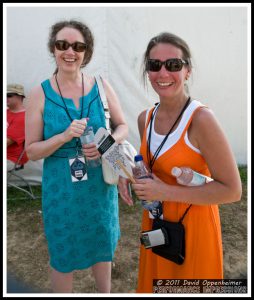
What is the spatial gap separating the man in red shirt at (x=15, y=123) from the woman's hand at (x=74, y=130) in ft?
9.20

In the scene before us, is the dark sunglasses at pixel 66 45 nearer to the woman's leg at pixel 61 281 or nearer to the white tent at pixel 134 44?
the woman's leg at pixel 61 281

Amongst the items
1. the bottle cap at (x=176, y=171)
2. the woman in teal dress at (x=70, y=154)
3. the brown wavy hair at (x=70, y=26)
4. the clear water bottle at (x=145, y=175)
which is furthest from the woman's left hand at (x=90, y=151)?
the brown wavy hair at (x=70, y=26)

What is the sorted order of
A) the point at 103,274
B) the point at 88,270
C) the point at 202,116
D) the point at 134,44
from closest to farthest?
the point at 202,116 < the point at 103,274 < the point at 88,270 < the point at 134,44

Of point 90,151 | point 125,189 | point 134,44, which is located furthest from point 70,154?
point 134,44

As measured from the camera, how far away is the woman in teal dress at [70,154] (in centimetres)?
167

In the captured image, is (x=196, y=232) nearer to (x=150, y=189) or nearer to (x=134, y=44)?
(x=150, y=189)

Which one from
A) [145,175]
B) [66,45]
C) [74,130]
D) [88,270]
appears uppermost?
[66,45]

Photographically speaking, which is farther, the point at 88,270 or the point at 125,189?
the point at 88,270

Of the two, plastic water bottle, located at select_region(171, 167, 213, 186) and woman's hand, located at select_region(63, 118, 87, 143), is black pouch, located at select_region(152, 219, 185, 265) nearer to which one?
plastic water bottle, located at select_region(171, 167, 213, 186)

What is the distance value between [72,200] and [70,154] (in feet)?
0.95

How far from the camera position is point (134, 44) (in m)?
4.50

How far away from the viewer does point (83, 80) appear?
1842 mm

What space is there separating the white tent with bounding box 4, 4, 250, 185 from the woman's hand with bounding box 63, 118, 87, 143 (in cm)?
308

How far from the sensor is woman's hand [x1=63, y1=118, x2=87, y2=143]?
5.04 feet
